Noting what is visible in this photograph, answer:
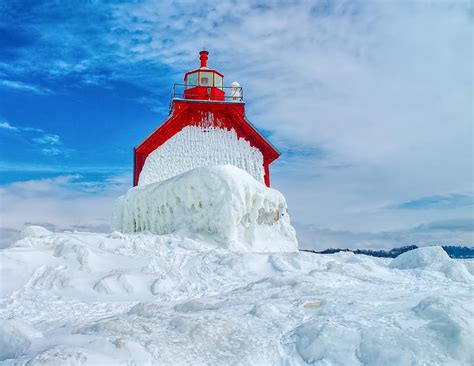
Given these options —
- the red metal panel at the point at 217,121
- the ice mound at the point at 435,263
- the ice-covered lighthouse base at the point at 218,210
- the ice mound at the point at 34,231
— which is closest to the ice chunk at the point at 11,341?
the ice mound at the point at 34,231

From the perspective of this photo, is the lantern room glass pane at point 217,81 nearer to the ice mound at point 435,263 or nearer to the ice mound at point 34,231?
the ice mound at point 34,231

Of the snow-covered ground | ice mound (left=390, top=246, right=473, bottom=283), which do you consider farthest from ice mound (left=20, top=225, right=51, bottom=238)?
ice mound (left=390, top=246, right=473, bottom=283)

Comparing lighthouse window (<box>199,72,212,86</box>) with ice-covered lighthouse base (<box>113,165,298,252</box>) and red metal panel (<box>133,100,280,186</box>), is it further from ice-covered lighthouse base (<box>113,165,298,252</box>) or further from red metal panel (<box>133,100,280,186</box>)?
ice-covered lighthouse base (<box>113,165,298,252</box>)

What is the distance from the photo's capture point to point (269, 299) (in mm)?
5059

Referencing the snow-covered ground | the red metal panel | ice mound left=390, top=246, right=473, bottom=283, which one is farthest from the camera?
the red metal panel

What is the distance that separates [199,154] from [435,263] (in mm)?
10725

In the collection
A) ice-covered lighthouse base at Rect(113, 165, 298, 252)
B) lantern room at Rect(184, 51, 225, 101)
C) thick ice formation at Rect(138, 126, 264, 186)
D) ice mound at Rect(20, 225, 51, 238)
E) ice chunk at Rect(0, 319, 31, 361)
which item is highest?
lantern room at Rect(184, 51, 225, 101)

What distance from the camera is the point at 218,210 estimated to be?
35.5ft

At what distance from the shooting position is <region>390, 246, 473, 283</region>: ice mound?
22.1 feet

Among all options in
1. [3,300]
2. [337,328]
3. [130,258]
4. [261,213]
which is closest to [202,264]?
[130,258]

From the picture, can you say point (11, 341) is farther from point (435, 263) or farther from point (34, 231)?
point (435, 263)

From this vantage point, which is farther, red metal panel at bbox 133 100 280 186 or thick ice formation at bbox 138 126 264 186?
red metal panel at bbox 133 100 280 186

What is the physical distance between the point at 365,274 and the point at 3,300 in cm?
535

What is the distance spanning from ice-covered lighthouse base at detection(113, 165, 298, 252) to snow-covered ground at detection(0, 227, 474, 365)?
180cm
